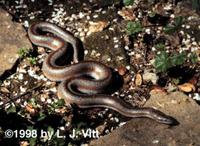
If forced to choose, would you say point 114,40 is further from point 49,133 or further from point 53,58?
point 49,133

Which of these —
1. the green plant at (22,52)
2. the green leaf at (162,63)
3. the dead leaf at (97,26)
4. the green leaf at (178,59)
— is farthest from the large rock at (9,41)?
the green leaf at (178,59)

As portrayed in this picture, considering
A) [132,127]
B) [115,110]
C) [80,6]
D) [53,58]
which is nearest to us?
[132,127]

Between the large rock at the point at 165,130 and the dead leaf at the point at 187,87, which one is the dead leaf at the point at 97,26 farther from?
the large rock at the point at 165,130

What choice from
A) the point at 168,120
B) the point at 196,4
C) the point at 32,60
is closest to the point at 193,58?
the point at 196,4

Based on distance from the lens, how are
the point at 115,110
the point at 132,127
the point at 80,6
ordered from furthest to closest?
the point at 80,6
the point at 115,110
the point at 132,127

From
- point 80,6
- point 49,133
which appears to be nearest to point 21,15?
point 80,6

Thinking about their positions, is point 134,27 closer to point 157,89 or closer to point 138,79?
point 138,79
